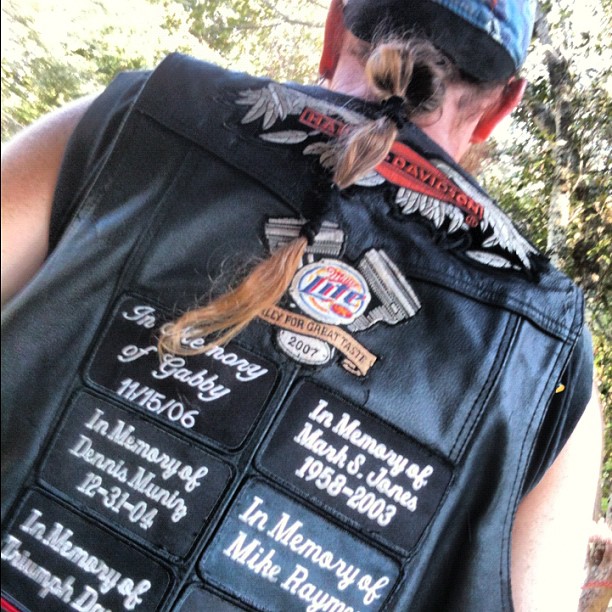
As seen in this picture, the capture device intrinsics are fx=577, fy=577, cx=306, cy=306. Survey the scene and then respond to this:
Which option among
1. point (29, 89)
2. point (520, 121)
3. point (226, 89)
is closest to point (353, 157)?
point (226, 89)

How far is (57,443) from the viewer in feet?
1.80

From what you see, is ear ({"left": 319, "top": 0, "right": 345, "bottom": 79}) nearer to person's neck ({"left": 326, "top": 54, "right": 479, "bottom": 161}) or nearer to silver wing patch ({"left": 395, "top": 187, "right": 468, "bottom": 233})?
person's neck ({"left": 326, "top": 54, "right": 479, "bottom": 161})

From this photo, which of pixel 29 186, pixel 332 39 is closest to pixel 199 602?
pixel 29 186

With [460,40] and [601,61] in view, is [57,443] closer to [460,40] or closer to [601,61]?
[460,40]

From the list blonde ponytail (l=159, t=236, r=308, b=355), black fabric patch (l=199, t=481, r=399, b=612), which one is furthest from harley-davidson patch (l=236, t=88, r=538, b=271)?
black fabric patch (l=199, t=481, r=399, b=612)

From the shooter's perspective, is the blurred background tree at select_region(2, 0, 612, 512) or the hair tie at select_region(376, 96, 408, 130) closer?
the hair tie at select_region(376, 96, 408, 130)

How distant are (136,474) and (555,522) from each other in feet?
1.65

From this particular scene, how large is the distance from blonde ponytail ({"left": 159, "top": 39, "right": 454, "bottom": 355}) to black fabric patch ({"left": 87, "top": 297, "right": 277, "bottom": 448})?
16 mm

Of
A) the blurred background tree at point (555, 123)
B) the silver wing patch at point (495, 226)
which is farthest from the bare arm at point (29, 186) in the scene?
the blurred background tree at point (555, 123)

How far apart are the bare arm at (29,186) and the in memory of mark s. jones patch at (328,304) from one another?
208 mm

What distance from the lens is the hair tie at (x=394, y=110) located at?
0.60m

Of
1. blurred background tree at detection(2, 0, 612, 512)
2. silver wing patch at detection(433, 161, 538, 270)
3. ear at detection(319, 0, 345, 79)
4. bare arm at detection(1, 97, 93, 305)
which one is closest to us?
bare arm at detection(1, 97, 93, 305)

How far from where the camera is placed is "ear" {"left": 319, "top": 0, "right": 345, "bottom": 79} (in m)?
0.74

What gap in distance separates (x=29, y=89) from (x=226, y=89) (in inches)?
23.2
